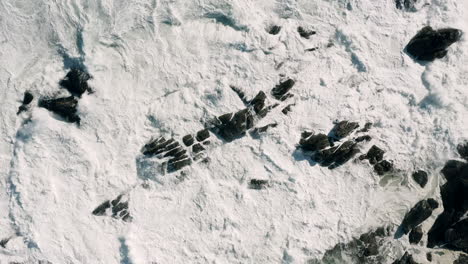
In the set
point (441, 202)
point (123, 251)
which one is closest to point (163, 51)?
point (123, 251)

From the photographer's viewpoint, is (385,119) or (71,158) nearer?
(71,158)

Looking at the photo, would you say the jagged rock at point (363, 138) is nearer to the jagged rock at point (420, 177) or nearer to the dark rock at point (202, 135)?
the jagged rock at point (420, 177)

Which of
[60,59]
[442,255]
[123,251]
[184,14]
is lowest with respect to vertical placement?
[442,255]

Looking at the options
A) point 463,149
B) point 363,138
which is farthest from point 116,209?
→ point 463,149

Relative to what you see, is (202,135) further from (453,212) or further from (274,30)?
(453,212)

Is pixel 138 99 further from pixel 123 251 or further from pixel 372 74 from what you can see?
pixel 372 74
